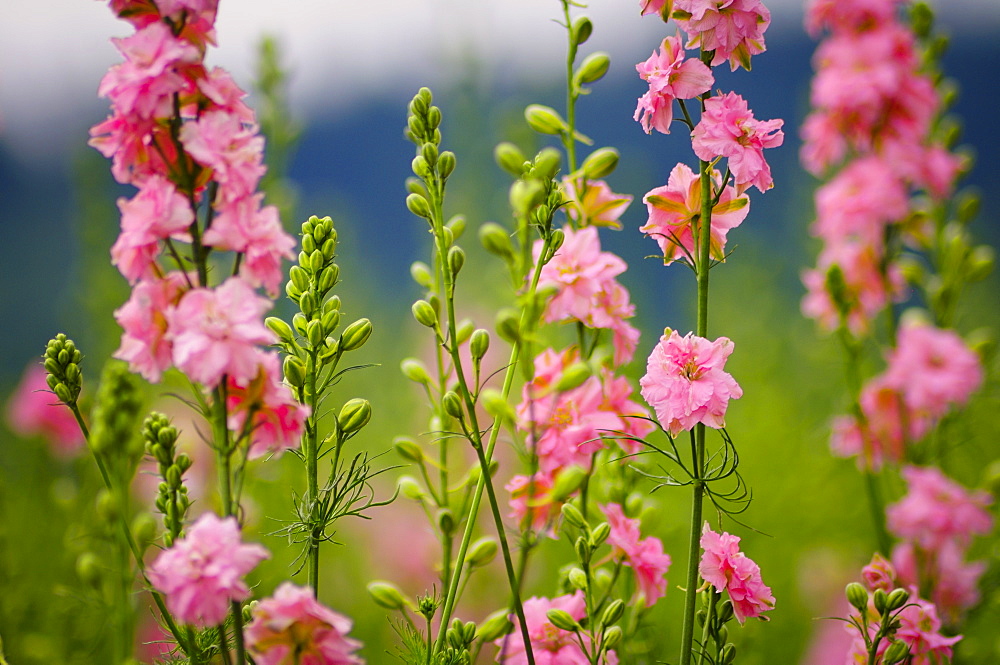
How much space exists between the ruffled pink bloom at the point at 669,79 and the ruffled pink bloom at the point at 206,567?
0.50 meters

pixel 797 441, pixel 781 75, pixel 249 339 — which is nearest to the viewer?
pixel 249 339

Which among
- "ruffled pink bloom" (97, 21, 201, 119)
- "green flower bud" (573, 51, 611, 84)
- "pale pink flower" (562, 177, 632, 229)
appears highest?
"green flower bud" (573, 51, 611, 84)

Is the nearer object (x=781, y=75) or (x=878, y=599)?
(x=878, y=599)

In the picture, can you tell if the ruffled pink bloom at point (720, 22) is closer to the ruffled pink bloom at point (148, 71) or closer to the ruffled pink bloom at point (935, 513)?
the ruffled pink bloom at point (148, 71)

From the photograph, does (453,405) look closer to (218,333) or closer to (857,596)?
(218,333)

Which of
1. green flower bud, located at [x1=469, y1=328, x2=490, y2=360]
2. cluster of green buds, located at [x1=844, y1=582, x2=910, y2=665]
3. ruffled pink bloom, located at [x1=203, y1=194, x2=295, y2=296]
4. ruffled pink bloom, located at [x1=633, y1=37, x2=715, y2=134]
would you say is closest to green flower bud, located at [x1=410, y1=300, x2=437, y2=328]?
green flower bud, located at [x1=469, y1=328, x2=490, y2=360]

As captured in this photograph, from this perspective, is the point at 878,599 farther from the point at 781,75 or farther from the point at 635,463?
the point at 781,75

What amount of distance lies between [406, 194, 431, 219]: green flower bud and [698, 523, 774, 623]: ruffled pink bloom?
0.40m

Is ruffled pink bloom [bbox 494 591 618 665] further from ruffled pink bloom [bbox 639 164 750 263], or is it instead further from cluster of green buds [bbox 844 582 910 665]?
ruffled pink bloom [bbox 639 164 750 263]

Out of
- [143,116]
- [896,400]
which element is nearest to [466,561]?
[143,116]

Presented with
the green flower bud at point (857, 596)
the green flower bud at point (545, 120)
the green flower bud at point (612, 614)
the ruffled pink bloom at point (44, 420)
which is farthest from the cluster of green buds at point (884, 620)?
the ruffled pink bloom at point (44, 420)

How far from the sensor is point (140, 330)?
0.54m

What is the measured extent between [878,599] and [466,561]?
0.40 meters

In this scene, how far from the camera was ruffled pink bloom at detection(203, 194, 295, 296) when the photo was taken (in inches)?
21.3
